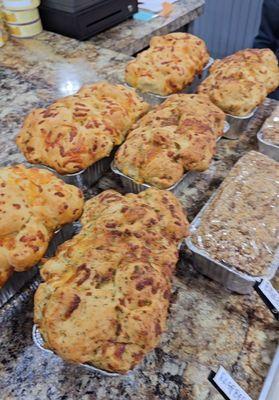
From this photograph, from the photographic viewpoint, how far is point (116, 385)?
2.61 feet

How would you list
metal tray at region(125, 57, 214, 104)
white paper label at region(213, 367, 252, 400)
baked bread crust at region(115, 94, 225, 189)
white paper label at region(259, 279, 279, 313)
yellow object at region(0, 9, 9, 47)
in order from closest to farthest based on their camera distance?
white paper label at region(213, 367, 252, 400) → white paper label at region(259, 279, 279, 313) → baked bread crust at region(115, 94, 225, 189) → metal tray at region(125, 57, 214, 104) → yellow object at region(0, 9, 9, 47)

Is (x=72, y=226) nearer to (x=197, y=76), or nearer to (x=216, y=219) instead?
(x=216, y=219)

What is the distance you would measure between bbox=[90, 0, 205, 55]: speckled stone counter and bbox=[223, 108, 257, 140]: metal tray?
841 millimetres

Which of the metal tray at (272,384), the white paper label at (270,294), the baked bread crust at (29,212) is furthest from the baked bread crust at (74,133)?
the metal tray at (272,384)

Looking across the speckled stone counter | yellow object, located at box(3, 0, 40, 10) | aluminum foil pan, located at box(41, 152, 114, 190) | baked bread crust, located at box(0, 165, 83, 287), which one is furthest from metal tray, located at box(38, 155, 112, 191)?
yellow object, located at box(3, 0, 40, 10)

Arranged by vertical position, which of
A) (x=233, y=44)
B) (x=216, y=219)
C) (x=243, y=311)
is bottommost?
(x=233, y=44)

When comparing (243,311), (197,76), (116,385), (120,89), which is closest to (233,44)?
(197,76)

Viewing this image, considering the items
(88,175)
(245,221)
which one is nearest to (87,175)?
(88,175)

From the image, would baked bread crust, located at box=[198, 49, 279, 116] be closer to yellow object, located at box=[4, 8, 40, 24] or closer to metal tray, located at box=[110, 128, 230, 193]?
metal tray, located at box=[110, 128, 230, 193]

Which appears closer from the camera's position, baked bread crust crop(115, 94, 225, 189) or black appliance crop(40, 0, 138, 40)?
baked bread crust crop(115, 94, 225, 189)

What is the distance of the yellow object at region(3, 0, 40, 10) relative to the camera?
5.97ft

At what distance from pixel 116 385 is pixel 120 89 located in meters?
0.92

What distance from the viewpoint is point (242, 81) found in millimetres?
1332

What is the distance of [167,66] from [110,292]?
0.95 metres
